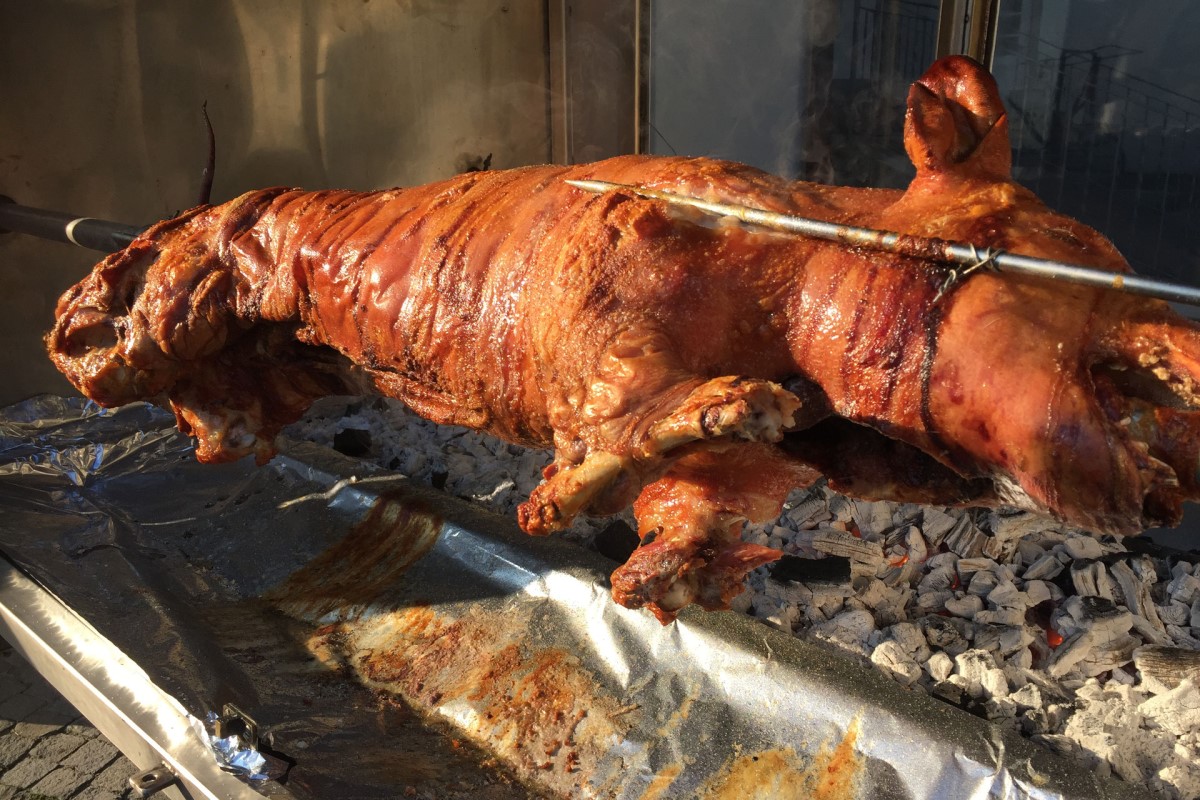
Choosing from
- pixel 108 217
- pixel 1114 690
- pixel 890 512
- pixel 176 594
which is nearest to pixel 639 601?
pixel 1114 690

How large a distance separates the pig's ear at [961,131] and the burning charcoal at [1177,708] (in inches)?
68.2

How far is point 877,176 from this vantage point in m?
4.35

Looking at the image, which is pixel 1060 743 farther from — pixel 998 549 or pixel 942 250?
pixel 942 250

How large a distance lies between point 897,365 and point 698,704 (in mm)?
1415

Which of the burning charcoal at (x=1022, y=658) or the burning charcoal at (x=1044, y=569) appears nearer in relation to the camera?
the burning charcoal at (x=1022, y=658)

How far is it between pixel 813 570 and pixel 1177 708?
115 cm

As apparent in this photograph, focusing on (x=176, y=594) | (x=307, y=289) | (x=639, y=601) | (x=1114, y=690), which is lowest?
(x=176, y=594)

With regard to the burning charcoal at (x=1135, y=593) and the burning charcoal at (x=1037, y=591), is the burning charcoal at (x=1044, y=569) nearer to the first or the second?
the burning charcoal at (x=1037, y=591)

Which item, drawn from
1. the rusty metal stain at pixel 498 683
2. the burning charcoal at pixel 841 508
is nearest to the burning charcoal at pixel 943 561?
the burning charcoal at pixel 841 508

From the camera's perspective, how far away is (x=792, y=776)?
2270 mm

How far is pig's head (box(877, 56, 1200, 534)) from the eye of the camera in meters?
1.29

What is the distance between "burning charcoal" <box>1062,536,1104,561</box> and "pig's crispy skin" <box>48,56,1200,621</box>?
67.3 inches

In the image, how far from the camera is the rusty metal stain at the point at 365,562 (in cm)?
335

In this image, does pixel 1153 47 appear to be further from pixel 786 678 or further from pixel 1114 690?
pixel 786 678
